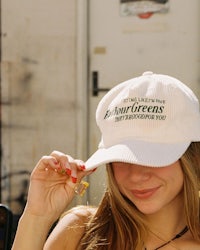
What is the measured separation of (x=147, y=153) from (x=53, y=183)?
45cm

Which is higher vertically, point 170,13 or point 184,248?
point 170,13

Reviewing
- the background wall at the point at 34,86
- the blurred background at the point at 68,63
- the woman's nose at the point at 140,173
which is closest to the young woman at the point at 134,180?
the woman's nose at the point at 140,173

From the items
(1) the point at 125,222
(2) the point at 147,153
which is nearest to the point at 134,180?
(2) the point at 147,153

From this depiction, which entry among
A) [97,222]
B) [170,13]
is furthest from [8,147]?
[97,222]

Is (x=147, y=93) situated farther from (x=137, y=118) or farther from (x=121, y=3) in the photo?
(x=121, y=3)

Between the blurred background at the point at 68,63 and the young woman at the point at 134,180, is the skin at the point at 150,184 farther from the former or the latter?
the blurred background at the point at 68,63

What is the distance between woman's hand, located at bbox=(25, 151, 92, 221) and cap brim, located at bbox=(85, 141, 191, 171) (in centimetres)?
19

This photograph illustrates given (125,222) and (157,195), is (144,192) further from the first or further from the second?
(125,222)

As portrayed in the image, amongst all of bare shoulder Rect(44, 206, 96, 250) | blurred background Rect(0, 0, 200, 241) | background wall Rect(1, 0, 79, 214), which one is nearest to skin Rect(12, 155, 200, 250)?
bare shoulder Rect(44, 206, 96, 250)

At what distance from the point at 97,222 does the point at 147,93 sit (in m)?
0.56

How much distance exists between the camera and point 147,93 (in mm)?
1858

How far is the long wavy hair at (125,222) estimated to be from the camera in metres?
1.97

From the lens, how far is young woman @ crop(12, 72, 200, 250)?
1791 mm

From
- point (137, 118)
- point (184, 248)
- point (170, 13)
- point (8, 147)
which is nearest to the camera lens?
point (137, 118)
